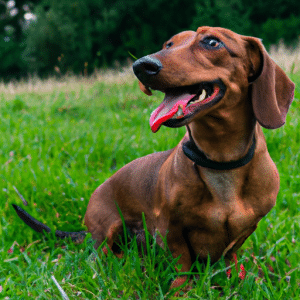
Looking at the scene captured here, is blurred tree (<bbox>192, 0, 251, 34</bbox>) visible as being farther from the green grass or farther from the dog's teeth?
the dog's teeth

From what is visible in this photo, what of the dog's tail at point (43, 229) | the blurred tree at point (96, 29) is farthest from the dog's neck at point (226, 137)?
the blurred tree at point (96, 29)

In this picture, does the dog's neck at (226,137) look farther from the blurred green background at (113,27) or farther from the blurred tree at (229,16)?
the blurred green background at (113,27)

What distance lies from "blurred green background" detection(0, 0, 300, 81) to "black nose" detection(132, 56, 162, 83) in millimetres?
16991

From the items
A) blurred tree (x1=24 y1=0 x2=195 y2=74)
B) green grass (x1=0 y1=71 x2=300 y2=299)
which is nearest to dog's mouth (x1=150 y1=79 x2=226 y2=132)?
green grass (x1=0 y1=71 x2=300 y2=299)

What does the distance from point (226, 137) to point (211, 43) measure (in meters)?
0.43

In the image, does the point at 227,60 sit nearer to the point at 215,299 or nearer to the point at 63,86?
the point at 215,299

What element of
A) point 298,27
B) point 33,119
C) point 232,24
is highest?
point 33,119

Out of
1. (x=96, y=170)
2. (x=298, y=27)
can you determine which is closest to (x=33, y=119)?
(x=96, y=170)

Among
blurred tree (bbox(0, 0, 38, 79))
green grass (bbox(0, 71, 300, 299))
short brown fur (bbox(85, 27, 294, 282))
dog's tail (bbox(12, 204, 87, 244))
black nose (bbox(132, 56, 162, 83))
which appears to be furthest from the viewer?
blurred tree (bbox(0, 0, 38, 79))

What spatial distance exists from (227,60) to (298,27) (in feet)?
65.6

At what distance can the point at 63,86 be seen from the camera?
8.05 metres

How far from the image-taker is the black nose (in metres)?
1.41

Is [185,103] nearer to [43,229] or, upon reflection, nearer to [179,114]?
[179,114]

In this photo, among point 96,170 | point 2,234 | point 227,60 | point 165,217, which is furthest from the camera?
point 96,170
